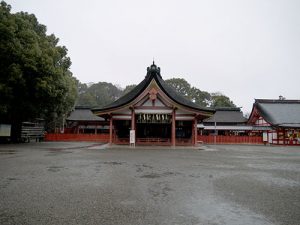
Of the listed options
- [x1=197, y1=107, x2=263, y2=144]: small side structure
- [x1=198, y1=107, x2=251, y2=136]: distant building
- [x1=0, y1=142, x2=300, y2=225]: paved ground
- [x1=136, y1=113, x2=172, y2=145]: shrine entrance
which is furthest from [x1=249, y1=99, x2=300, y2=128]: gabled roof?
[x1=0, y1=142, x2=300, y2=225]: paved ground

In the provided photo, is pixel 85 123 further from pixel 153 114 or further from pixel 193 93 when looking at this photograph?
pixel 193 93

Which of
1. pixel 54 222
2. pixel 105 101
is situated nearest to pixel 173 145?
pixel 54 222

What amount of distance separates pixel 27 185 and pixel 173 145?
767 inches

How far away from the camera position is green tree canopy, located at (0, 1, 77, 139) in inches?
938

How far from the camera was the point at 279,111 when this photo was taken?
42.3 m

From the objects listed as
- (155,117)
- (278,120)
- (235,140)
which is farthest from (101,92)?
(155,117)

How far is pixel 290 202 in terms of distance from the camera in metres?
6.73

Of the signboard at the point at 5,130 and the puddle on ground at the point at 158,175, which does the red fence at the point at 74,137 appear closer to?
the signboard at the point at 5,130

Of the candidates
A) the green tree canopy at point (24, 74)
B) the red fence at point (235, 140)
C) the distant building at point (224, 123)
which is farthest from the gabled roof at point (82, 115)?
the red fence at point (235, 140)

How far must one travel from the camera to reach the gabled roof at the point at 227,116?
4828cm

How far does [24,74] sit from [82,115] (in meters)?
23.0

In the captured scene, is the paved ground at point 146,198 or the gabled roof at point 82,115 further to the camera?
the gabled roof at point 82,115

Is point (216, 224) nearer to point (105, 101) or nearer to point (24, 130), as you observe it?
point (24, 130)

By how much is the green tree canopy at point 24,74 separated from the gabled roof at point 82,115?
56.0 feet
